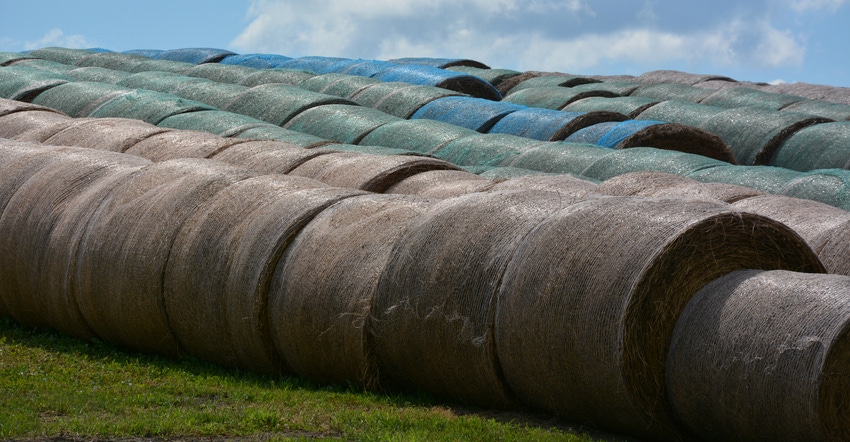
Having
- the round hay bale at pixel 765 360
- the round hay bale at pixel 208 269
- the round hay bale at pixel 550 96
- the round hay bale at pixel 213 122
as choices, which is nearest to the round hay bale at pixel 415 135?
the round hay bale at pixel 213 122

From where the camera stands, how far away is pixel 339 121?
16.3 m

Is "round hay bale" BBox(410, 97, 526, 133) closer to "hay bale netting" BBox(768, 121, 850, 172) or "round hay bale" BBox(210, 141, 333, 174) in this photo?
"hay bale netting" BBox(768, 121, 850, 172)

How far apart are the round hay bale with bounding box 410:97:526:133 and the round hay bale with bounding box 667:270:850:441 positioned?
39.3 feet

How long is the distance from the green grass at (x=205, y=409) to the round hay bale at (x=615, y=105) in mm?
13751

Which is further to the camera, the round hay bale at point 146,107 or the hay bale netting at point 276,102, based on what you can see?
the hay bale netting at point 276,102

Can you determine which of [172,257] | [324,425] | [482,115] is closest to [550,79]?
[482,115]

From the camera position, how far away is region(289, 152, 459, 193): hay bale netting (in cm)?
1034

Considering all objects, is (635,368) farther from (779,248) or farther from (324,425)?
(324,425)

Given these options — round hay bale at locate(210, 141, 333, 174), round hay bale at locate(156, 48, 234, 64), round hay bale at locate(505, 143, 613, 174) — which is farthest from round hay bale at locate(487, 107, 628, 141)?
round hay bale at locate(156, 48, 234, 64)

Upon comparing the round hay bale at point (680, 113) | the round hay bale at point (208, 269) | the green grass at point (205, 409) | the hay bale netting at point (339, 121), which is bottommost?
the green grass at point (205, 409)

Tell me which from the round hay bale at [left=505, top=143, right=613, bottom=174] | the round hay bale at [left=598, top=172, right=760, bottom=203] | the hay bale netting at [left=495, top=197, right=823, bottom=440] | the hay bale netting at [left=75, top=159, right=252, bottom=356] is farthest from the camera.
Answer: the round hay bale at [left=505, top=143, right=613, bottom=174]

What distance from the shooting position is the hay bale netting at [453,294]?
20.3 feet

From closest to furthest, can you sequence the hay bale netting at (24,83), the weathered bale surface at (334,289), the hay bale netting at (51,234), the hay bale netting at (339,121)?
the weathered bale surface at (334,289) → the hay bale netting at (51,234) → the hay bale netting at (339,121) → the hay bale netting at (24,83)

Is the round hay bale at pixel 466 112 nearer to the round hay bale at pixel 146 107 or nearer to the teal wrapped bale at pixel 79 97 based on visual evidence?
the round hay bale at pixel 146 107
